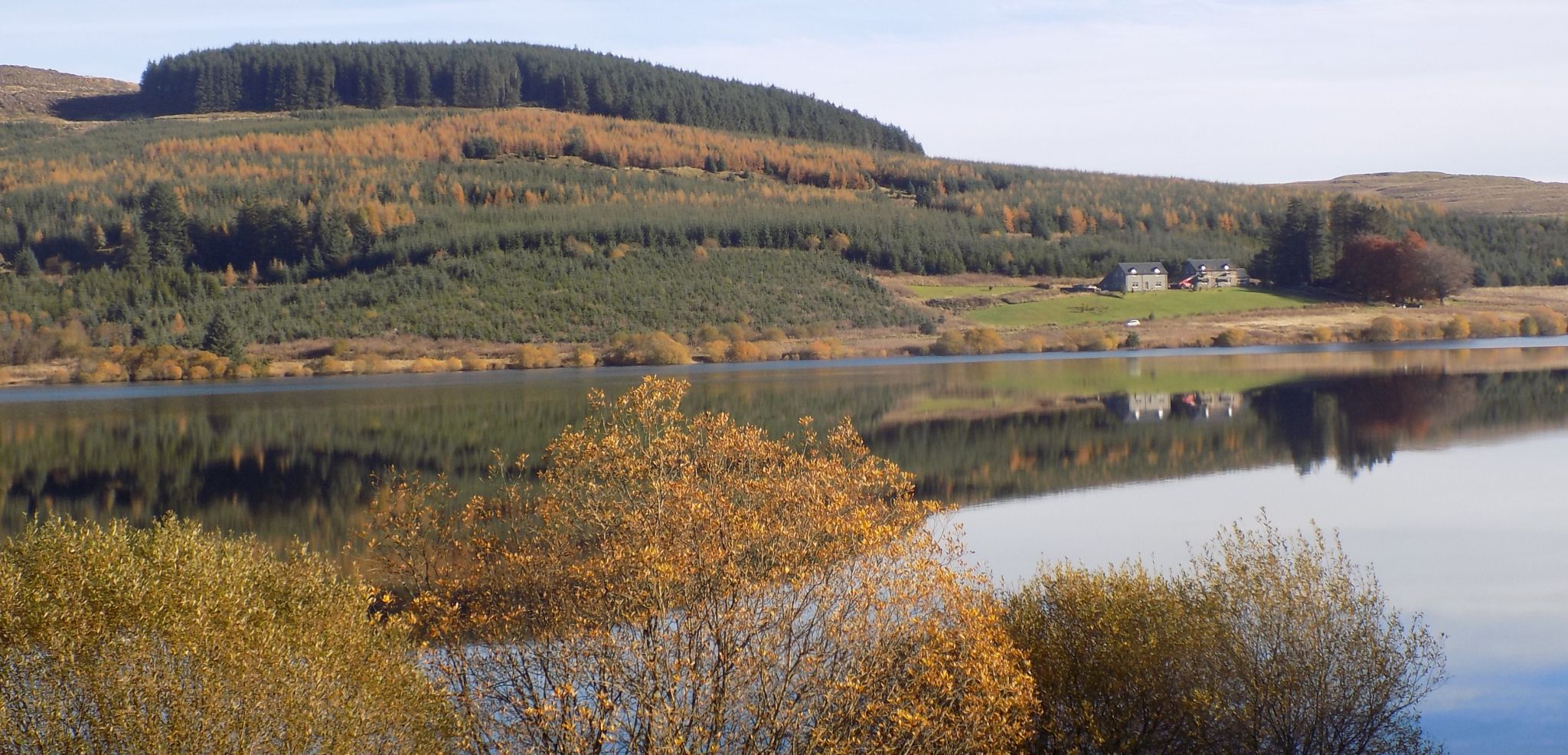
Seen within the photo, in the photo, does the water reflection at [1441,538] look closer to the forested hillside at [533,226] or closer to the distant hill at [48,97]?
the forested hillside at [533,226]

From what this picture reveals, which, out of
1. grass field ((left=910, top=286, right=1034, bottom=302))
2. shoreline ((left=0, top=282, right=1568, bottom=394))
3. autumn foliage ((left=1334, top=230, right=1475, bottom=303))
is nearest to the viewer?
shoreline ((left=0, top=282, right=1568, bottom=394))

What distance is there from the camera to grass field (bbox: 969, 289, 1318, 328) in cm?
9526

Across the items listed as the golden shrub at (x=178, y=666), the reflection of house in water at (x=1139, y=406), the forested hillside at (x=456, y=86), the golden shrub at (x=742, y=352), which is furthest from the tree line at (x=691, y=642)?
the forested hillside at (x=456, y=86)

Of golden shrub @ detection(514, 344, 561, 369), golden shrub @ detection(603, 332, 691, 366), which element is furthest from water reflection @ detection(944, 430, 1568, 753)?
golden shrub @ detection(514, 344, 561, 369)

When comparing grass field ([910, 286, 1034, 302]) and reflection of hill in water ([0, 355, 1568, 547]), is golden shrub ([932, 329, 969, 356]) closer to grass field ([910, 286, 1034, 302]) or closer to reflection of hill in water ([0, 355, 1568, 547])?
grass field ([910, 286, 1034, 302])

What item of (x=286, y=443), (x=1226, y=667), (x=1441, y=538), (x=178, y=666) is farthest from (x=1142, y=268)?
(x=178, y=666)

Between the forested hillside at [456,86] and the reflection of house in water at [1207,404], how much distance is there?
13523 cm

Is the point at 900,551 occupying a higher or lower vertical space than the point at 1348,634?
higher

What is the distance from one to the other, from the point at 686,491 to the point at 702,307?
82.5 m

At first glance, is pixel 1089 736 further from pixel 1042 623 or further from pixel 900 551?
pixel 900 551

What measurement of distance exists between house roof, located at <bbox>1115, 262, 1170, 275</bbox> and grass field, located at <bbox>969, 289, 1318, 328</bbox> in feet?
15.5

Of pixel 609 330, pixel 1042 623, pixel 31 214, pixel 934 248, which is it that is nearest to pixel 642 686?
pixel 1042 623

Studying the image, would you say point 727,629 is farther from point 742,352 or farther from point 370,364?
point 370,364

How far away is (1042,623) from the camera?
45.7 feet
